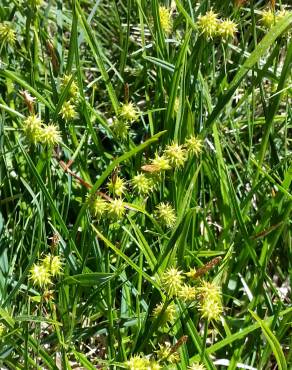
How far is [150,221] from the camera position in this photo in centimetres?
133

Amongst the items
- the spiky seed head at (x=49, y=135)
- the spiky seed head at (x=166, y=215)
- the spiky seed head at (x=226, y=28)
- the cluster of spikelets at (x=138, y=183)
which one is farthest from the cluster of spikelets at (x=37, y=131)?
the spiky seed head at (x=226, y=28)

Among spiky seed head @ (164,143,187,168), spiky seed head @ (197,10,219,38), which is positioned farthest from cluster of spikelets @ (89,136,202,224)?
spiky seed head @ (197,10,219,38)

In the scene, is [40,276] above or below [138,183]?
below

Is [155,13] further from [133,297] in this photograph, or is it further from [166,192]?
[133,297]

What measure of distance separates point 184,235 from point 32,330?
344 millimetres

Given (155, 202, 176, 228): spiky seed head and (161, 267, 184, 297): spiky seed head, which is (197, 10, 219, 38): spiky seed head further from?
(161, 267, 184, 297): spiky seed head

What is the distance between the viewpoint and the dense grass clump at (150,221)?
Result: 1077mm

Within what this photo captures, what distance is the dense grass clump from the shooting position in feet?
3.53

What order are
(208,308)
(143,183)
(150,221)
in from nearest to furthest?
1. (208,308)
2. (143,183)
3. (150,221)

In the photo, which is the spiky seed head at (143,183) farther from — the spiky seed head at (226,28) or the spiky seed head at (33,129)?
the spiky seed head at (226,28)

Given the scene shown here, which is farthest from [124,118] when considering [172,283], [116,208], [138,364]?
[138,364]

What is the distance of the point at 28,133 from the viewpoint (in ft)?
3.41

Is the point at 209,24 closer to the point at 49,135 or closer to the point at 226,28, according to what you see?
the point at 226,28

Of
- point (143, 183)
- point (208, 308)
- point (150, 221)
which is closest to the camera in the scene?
point (208, 308)
